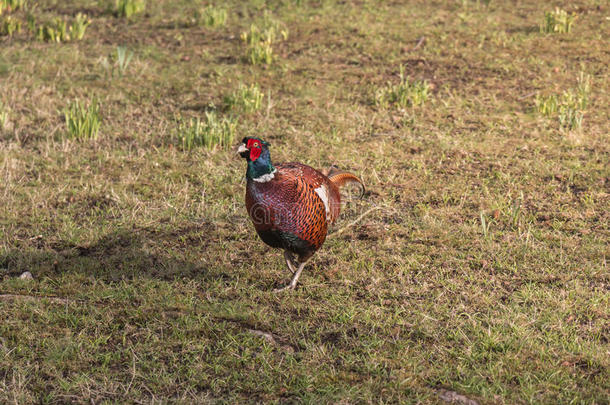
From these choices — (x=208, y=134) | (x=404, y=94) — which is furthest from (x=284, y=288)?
(x=404, y=94)

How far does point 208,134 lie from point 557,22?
5.17 metres

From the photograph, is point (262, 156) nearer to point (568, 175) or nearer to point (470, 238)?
point (470, 238)

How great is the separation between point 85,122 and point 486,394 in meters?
4.70

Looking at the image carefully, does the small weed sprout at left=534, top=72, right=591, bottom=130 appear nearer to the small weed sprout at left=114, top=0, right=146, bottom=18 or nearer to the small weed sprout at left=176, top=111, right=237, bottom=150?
the small weed sprout at left=176, top=111, right=237, bottom=150

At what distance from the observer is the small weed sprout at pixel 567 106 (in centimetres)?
683

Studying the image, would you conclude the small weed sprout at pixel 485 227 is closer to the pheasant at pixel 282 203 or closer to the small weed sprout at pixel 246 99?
the pheasant at pixel 282 203

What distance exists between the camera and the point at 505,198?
5625 mm

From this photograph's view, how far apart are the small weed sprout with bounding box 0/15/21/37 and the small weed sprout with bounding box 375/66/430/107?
5130mm

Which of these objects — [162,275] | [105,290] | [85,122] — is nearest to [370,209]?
[162,275]

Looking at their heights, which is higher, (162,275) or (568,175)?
(568,175)

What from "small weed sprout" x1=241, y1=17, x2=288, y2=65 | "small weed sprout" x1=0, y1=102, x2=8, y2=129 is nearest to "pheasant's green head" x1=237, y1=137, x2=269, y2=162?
"small weed sprout" x1=0, y1=102, x2=8, y2=129

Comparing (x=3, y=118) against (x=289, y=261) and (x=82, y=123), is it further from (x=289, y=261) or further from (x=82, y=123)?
(x=289, y=261)

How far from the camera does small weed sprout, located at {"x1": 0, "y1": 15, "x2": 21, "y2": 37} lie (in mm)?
9297

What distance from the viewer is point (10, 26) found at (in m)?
9.28
